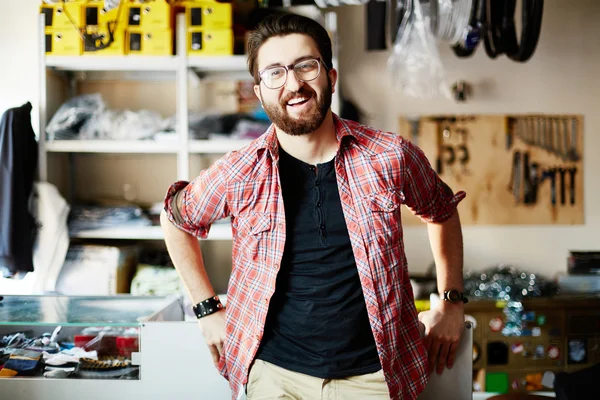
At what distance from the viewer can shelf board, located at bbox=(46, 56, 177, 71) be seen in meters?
3.19

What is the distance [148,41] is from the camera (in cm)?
316

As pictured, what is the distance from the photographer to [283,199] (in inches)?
60.6

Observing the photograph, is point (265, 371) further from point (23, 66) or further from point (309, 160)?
point (23, 66)

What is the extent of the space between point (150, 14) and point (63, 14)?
502mm

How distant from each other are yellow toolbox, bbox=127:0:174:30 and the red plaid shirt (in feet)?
6.06

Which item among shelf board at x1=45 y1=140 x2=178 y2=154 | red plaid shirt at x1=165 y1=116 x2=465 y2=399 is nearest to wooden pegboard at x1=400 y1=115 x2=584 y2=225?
shelf board at x1=45 y1=140 x2=178 y2=154

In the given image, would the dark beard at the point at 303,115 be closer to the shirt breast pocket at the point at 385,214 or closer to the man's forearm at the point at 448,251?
the shirt breast pocket at the point at 385,214

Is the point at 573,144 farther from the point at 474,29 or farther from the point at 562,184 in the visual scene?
the point at 474,29

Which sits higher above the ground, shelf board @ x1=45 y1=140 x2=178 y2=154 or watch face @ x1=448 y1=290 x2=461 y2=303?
shelf board @ x1=45 y1=140 x2=178 y2=154

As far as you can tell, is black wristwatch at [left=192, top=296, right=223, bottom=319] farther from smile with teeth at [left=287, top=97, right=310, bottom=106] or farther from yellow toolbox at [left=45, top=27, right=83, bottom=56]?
yellow toolbox at [left=45, top=27, right=83, bottom=56]

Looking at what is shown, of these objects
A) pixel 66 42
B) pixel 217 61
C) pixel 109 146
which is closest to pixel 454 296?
pixel 217 61

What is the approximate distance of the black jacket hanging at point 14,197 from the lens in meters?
2.94

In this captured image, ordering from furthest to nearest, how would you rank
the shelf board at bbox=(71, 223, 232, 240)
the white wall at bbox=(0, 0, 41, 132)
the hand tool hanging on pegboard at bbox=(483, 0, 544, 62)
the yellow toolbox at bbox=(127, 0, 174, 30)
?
the white wall at bbox=(0, 0, 41, 132)
the shelf board at bbox=(71, 223, 232, 240)
the yellow toolbox at bbox=(127, 0, 174, 30)
the hand tool hanging on pegboard at bbox=(483, 0, 544, 62)

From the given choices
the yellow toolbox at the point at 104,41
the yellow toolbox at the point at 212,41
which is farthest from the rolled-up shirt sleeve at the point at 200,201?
the yellow toolbox at the point at 104,41
